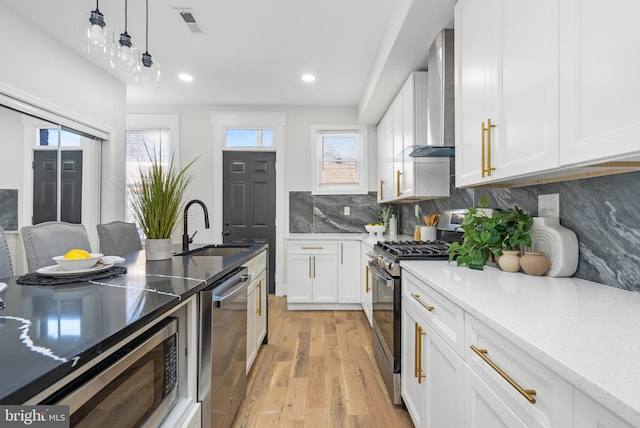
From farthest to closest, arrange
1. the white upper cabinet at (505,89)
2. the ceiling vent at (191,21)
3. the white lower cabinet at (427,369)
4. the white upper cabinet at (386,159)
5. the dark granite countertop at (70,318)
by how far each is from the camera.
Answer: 1. the white upper cabinet at (386,159)
2. the ceiling vent at (191,21)
3. the white lower cabinet at (427,369)
4. the white upper cabinet at (505,89)
5. the dark granite countertop at (70,318)

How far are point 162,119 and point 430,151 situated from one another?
12.5ft

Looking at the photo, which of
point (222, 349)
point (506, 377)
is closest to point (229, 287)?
point (222, 349)

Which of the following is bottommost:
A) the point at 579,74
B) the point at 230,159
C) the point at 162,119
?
the point at 579,74

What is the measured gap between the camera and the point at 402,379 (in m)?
1.86

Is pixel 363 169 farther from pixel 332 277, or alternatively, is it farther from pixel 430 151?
pixel 430 151

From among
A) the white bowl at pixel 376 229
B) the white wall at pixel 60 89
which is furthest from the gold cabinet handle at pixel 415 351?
the white wall at pixel 60 89

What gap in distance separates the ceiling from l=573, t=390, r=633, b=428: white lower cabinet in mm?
1933

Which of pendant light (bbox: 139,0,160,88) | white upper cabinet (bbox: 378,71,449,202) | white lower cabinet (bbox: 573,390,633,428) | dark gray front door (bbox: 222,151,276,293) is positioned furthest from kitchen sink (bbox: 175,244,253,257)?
white lower cabinet (bbox: 573,390,633,428)

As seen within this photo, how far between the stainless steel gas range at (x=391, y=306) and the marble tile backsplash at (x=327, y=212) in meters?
2.13

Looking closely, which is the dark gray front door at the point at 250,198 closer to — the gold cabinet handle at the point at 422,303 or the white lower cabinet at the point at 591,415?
the gold cabinet handle at the point at 422,303

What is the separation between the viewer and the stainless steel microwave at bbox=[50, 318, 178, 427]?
2.19ft

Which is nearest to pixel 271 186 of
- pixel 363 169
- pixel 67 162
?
pixel 363 169

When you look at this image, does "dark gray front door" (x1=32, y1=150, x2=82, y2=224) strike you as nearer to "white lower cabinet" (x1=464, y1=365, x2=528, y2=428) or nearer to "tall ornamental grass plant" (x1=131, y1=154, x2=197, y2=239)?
"tall ornamental grass plant" (x1=131, y1=154, x2=197, y2=239)

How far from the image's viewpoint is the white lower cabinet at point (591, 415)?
53 centimetres
